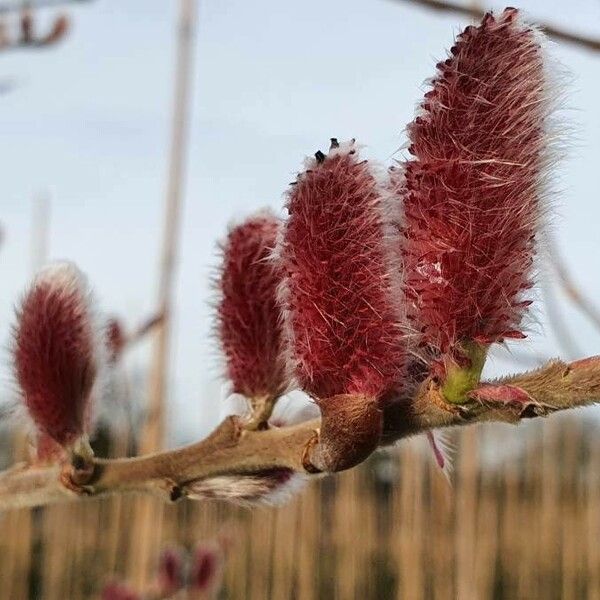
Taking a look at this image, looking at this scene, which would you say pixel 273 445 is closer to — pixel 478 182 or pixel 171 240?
pixel 478 182

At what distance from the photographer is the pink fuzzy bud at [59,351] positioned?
1.84 ft

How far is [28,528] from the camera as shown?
332cm

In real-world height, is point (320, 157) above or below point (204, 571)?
above

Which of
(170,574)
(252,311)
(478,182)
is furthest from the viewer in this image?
(170,574)

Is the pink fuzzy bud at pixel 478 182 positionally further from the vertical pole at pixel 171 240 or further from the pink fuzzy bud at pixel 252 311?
the vertical pole at pixel 171 240

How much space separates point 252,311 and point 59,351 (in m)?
0.12

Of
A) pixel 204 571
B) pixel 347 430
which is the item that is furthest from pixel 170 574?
pixel 347 430

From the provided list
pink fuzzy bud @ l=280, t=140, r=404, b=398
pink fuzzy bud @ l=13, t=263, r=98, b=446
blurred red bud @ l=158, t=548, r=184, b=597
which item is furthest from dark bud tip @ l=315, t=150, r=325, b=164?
blurred red bud @ l=158, t=548, r=184, b=597

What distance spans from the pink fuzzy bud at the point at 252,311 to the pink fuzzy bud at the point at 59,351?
0.09 meters

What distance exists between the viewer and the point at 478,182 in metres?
0.38

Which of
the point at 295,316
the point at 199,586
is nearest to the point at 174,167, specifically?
the point at 199,586

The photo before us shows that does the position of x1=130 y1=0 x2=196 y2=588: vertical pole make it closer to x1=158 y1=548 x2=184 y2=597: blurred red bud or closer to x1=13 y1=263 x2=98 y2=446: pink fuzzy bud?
x1=158 y1=548 x2=184 y2=597: blurred red bud

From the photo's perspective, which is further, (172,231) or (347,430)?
(172,231)

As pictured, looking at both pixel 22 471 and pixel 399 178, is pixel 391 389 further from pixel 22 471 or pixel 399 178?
pixel 22 471
